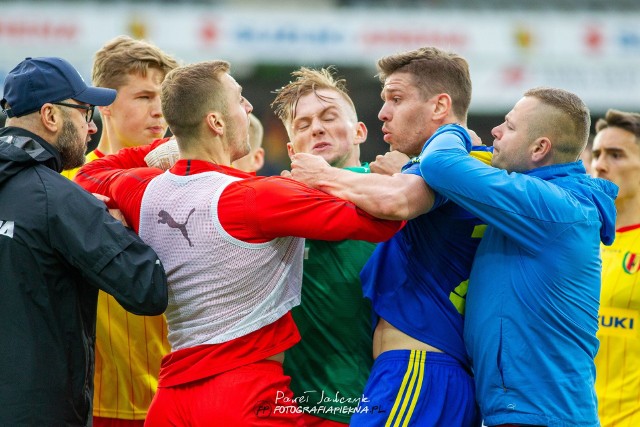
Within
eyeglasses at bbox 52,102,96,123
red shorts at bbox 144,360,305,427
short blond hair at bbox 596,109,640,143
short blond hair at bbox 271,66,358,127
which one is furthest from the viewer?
short blond hair at bbox 596,109,640,143

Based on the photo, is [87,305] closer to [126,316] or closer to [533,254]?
[126,316]

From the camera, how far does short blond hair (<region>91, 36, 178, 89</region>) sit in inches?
228

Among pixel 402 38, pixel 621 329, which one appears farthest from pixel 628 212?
pixel 402 38

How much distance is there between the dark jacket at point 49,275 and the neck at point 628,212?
3.86m

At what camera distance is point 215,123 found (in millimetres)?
4320

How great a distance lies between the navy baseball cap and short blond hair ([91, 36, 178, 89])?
4.59ft

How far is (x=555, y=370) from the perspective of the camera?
3932 mm

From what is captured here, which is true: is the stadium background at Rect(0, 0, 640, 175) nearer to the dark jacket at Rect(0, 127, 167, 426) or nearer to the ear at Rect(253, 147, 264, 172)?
the ear at Rect(253, 147, 264, 172)

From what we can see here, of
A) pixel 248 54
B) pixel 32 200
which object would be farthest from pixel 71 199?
pixel 248 54

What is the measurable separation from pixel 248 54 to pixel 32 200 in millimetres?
15108

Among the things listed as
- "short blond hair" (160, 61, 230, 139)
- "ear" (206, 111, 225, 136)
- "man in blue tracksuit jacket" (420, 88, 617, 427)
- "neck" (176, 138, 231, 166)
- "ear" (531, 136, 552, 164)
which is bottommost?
"man in blue tracksuit jacket" (420, 88, 617, 427)

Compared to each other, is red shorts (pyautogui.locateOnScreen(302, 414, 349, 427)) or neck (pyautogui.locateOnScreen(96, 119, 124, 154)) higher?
neck (pyautogui.locateOnScreen(96, 119, 124, 154))

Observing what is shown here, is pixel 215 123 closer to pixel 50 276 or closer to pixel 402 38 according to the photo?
pixel 50 276

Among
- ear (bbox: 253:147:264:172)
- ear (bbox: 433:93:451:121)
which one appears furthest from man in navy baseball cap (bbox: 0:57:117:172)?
ear (bbox: 253:147:264:172)
